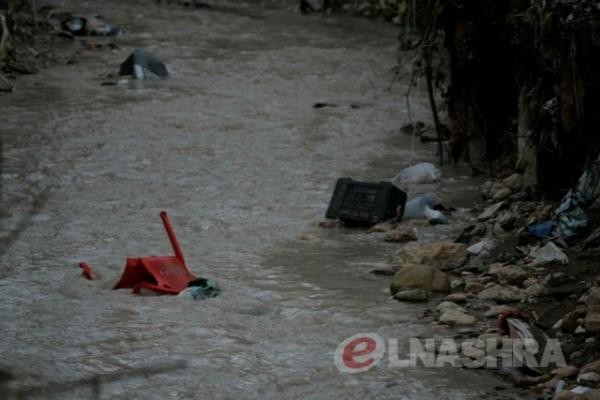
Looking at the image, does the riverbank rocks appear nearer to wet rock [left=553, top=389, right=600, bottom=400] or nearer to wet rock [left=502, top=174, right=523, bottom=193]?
wet rock [left=502, top=174, right=523, bottom=193]

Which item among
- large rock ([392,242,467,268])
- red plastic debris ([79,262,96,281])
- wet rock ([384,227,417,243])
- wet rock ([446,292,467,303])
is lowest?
red plastic debris ([79,262,96,281])

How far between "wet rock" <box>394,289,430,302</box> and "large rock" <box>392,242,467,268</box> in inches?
17.7

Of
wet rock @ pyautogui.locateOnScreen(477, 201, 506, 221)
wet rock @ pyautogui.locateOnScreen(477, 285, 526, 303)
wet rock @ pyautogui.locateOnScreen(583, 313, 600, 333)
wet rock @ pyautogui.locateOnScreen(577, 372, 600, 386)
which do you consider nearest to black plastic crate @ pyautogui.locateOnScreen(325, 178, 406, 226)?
wet rock @ pyautogui.locateOnScreen(477, 201, 506, 221)

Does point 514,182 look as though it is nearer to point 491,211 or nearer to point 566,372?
point 491,211

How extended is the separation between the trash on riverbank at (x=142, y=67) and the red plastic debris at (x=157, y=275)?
16.8 ft

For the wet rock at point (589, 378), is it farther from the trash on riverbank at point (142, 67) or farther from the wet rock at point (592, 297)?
the trash on riverbank at point (142, 67)

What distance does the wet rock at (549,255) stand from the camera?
13.6 ft

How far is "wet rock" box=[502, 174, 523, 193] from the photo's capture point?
5.57 meters

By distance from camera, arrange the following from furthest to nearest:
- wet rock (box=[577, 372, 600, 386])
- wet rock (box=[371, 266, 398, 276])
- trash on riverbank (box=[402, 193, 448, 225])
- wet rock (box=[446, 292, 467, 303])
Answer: trash on riverbank (box=[402, 193, 448, 225])
wet rock (box=[371, 266, 398, 276])
wet rock (box=[446, 292, 467, 303])
wet rock (box=[577, 372, 600, 386])

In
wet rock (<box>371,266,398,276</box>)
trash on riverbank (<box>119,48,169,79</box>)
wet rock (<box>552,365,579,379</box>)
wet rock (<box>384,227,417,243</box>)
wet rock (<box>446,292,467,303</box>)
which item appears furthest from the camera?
trash on riverbank (<box>119,48,169,79</box>)

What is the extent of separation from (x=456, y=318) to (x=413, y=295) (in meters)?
0.35

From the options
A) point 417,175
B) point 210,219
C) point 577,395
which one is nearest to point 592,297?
point 577,395

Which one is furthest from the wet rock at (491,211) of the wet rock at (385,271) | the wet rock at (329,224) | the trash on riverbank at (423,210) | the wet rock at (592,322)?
the wet rock at (592,322)

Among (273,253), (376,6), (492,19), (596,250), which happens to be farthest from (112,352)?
(376,6)
